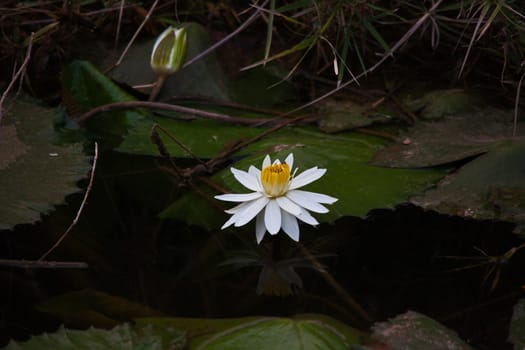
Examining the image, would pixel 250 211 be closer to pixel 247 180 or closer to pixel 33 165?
pixel 247 180

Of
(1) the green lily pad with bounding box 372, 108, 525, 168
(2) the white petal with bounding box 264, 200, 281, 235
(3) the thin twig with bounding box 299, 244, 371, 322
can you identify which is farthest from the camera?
(1) the green lily pad with bounding box 372, 108, 525, 168

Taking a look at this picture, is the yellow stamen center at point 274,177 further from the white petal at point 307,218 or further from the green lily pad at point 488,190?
the green lily pad at point 488,190

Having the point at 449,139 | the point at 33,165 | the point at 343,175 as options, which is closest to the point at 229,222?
the point at 343,175

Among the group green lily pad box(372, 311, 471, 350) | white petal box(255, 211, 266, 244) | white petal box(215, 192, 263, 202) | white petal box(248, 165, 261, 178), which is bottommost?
green lily pad box(372, 311, 471, 350)

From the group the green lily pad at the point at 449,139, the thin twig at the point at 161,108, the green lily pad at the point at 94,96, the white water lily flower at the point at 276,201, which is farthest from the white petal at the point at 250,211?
the green lily pad at the point at 94,96

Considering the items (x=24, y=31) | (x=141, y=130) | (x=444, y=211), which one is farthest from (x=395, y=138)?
(x=24, y=31)

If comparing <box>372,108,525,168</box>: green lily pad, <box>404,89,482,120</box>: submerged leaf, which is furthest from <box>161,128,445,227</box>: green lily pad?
<box>404,89,482,120</box>: submerged leaf

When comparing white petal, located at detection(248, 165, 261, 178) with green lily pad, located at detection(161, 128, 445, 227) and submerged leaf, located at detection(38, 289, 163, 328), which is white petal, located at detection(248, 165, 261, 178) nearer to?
green lily pad, located at detection(161, 128, 445, 227)
